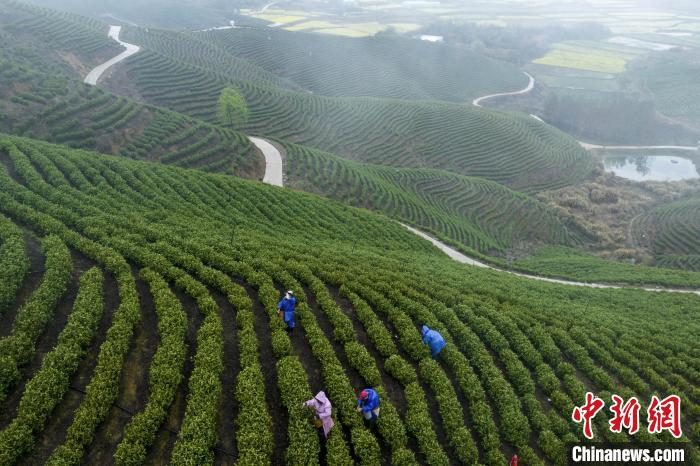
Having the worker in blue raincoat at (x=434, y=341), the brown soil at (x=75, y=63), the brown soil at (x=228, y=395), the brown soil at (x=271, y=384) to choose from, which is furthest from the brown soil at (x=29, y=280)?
the brown soil at (x=75, y=63)

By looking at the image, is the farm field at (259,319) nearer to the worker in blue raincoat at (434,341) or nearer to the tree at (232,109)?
the worker in blue raincoat at (434,341)

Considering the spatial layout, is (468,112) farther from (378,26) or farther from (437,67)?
(378,26)

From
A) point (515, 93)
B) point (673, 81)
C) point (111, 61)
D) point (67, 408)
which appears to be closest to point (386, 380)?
point (67, 408)

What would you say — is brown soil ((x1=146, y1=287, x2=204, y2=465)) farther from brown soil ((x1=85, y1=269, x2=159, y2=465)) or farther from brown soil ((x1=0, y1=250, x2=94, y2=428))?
brown soil ((x1=0, y1=250, x2=94, y2=428))

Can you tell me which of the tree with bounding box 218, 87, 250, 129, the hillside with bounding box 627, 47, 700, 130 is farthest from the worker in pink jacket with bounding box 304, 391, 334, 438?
the hillside with bounding box 627, 47, 700, 130

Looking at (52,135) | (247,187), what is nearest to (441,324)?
(247,187)
